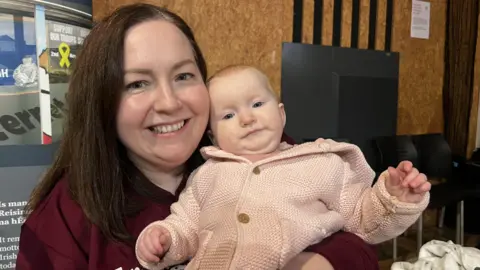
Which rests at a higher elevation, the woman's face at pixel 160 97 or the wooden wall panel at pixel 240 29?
the wooden wall panel at pixel 240 29

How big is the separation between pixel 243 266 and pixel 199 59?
678 mm

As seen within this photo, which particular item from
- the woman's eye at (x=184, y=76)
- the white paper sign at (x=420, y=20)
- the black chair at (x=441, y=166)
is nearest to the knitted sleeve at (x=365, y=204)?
the woman's eye at (x=184, y=76)

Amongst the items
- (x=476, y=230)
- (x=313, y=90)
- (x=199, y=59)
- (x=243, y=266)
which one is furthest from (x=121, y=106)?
(x=476, y=230)

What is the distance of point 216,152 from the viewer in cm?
121

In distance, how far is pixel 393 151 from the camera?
3.94 metres

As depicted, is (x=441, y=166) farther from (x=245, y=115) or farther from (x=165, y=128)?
(x=165, y=128)

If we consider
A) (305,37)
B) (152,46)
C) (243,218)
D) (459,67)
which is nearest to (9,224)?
(152,46)

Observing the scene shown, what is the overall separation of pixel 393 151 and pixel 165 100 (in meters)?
3.21

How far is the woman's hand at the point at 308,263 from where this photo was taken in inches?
42.8

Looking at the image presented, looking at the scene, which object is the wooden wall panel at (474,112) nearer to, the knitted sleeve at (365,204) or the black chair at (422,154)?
the black chair at (422,154)

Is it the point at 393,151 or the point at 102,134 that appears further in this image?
the point at 393,151

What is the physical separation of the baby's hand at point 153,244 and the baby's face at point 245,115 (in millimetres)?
296

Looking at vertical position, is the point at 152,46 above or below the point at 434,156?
above

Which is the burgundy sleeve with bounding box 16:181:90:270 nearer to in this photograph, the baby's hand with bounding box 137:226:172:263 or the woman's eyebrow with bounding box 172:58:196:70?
the baby's hand with bounding box 137:226:172:263
